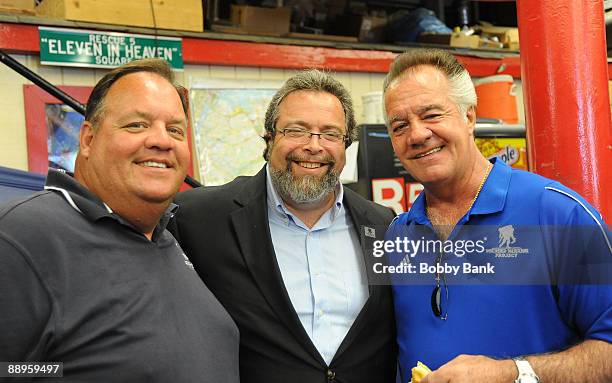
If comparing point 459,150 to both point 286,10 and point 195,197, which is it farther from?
point 286,10

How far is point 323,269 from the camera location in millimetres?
2225

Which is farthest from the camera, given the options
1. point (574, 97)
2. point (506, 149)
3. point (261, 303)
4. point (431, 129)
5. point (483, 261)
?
point (506, 149)

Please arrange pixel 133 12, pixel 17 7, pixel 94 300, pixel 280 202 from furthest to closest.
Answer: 1. pixel 133 12
2. pixel 17 7
3. pixel 280 202
4. pixel 94 300

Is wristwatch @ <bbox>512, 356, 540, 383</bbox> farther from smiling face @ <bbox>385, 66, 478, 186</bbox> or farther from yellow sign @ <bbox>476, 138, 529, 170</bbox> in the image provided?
yellow sign @ <bbox>476, 138, 529, 170</bbox>

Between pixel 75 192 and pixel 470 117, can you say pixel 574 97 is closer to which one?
pixel 470 117

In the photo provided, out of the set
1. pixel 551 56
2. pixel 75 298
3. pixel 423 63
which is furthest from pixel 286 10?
pixel 75 298

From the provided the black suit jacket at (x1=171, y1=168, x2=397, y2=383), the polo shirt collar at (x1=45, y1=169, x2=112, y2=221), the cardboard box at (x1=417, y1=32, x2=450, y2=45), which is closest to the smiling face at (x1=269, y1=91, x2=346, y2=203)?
the black suit jacket at (x1=171, y1=168, x2=397, y2=383)

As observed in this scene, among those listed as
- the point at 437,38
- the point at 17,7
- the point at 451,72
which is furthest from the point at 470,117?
the point at 437,38

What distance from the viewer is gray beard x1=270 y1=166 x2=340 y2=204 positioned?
7.55 ft

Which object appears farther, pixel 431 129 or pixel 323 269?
pixel 323 269

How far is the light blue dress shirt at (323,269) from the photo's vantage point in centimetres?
214

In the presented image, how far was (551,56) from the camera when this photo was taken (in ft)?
8.52

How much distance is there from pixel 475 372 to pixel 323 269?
736 mm

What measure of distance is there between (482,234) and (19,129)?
3467mm
